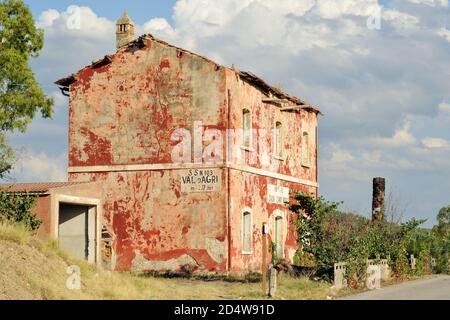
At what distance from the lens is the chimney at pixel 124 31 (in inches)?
1240

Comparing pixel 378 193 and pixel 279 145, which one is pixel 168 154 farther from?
pixel 378 193

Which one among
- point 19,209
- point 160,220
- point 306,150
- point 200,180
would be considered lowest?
point 160,220

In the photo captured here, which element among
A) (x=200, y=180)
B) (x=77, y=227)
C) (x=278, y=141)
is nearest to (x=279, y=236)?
(x=278, y=141)

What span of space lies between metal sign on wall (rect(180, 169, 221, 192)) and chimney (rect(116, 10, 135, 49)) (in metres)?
6.41

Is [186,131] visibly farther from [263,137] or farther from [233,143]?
[263,137]

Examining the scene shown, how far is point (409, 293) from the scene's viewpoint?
23.0m

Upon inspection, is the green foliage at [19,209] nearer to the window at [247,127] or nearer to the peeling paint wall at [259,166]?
the peeling paint wall at [259,166]

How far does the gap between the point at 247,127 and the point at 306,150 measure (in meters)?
7.17

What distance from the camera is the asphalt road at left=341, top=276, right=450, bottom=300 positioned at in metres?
21.2

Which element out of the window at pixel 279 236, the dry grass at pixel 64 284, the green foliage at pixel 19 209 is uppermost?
the green foliage at pixel 19 209

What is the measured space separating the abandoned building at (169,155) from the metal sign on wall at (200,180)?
1.5 inches

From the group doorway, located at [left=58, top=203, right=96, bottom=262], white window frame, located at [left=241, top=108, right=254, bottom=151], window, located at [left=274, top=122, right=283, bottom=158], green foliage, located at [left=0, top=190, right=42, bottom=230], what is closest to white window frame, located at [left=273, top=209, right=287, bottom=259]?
window, located at [left=274, top=122, right=283, bottom=158]

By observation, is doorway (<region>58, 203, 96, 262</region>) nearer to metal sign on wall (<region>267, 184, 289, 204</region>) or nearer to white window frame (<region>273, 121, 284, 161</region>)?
metal sign on wall (<region>267, 184, 289, 204</region>)

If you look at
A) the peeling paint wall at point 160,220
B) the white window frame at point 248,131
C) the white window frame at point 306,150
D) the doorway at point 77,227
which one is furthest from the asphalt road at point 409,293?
the white window frame at point 306,150
